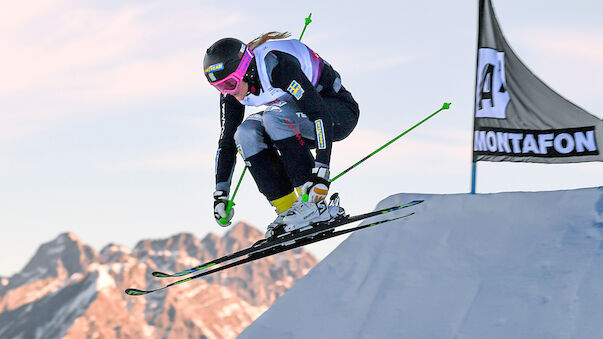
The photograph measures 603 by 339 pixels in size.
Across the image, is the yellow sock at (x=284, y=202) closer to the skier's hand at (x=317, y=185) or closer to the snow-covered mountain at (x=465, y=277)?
the skier's hand at (x=317, y=185)

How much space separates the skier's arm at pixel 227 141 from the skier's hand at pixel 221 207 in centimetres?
5

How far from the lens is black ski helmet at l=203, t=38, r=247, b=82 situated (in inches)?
260

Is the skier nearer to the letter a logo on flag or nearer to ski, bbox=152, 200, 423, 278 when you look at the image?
ski, bbox=152, 200, 423, 278

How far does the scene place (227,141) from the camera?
7449mm

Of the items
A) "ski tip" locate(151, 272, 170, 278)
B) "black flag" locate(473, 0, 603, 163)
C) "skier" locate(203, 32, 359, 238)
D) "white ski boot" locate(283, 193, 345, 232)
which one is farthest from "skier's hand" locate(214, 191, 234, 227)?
"black flag" locate(473, 0, 603, 163)

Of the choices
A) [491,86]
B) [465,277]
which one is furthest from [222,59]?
[491,86]

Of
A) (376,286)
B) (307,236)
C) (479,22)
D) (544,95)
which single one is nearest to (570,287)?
(376,286)

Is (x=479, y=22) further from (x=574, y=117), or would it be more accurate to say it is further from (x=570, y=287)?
(x=570, y=287)

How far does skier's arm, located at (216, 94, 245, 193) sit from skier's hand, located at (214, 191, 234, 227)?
0.05 metres

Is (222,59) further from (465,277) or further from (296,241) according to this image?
(465,277)

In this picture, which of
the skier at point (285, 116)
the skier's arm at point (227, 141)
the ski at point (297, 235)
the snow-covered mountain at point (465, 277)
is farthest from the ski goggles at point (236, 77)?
the snow-covered mountain at point (465, 277)

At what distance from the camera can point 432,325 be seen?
20.2 ft

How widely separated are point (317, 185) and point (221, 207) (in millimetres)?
1338

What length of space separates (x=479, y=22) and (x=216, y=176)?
11.6 feet
